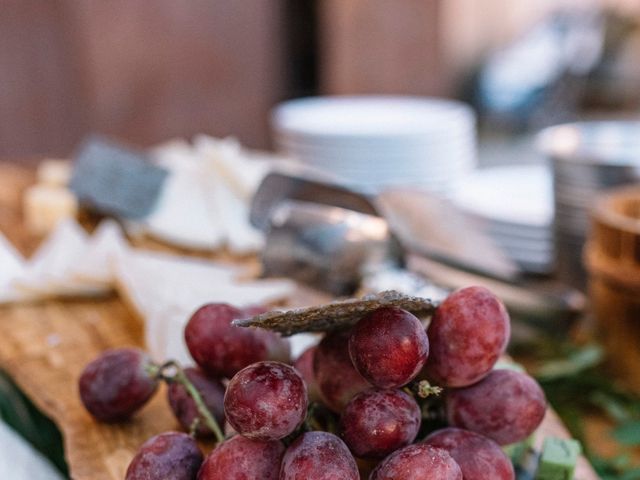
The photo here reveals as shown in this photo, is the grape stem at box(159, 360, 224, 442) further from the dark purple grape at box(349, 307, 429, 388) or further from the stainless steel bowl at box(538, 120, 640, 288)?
the stainless steel bowl at box(538, 120, 640, 288)

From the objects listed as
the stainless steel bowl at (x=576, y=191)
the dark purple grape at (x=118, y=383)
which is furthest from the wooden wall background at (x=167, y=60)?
the dark purple grape at (x=118, y=383)

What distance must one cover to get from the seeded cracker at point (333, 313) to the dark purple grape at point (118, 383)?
0.17 meters

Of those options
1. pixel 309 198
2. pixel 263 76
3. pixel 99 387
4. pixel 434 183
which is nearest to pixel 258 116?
pixel 263 76

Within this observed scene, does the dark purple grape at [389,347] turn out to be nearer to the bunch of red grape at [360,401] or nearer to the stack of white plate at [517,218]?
the bunch of red grape at [360,401]

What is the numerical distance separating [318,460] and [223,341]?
158mm

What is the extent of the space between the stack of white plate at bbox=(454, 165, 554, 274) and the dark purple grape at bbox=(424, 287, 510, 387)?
607mm

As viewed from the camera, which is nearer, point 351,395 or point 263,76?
point 351,395

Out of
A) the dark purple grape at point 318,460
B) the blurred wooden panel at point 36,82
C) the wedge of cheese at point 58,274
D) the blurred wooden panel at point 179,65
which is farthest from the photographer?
the blurred wooden panel at point 179,65

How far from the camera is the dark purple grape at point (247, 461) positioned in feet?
1.45

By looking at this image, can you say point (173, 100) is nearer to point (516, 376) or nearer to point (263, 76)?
point (263, 76)

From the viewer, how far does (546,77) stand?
3.27 m

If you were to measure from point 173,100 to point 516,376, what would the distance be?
88.3 inches

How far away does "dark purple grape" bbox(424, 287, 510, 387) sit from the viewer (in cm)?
48

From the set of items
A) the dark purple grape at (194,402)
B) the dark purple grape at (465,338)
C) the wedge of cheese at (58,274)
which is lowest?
the wedge of cheese at (58,274)
